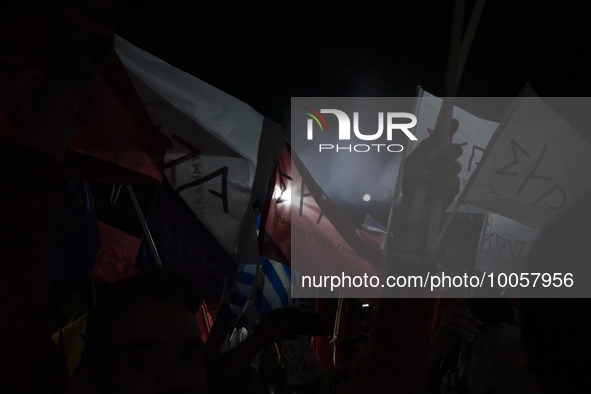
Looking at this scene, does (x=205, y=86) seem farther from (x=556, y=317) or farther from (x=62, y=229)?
(x=556, y=317)

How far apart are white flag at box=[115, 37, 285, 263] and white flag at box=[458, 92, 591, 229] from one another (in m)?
2.37

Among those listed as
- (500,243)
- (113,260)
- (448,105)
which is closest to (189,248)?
(113,260)

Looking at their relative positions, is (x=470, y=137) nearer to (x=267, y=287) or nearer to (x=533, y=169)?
(x=533, y=169)

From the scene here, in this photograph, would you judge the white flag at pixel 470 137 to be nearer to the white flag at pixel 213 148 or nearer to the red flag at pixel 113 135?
the white flag at pixel 213 148

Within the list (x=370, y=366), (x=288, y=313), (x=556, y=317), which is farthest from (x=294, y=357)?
(x=556, y=317)

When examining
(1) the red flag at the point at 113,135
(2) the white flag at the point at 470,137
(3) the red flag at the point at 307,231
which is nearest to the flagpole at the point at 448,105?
(1) the red flag at the point at 113,135

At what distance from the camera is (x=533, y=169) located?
4.82 metres

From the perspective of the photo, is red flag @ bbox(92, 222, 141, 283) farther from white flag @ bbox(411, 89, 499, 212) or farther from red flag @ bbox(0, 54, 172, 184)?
white flag @ bbox(411, 89, 499, 212)

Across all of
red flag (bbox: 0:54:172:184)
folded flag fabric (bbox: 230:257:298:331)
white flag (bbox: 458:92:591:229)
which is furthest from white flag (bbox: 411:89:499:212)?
red flag (bbox: 0:54:172:184)

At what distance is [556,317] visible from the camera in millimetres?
797

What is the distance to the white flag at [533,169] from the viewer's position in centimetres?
466

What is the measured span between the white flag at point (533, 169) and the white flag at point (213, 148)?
2.37 metres

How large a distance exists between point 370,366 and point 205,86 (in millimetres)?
2671

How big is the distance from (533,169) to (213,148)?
335cm
